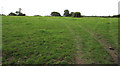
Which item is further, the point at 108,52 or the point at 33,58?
the point at 108,52

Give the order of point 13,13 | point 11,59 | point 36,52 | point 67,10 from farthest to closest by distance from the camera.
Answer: point 13,13
point 67,10
point 36,52
point 11,59

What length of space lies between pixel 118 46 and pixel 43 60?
26.2ft

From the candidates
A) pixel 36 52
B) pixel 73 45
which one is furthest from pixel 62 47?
pixel 36 52

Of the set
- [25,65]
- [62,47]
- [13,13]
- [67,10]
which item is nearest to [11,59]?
[25,65]

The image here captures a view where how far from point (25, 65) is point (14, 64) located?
0.82 m

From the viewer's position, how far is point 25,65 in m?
8.19

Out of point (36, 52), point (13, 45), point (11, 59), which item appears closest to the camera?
point (11, 59)

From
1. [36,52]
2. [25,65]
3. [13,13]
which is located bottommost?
[25,65]

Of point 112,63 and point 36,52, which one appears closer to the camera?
point 112,63

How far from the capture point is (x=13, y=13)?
298 ft

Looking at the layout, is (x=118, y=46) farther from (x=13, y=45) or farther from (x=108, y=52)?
(x=13, y=45)

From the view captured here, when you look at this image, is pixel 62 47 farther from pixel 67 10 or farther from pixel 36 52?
pixel 67 10

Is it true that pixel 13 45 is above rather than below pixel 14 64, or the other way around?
above

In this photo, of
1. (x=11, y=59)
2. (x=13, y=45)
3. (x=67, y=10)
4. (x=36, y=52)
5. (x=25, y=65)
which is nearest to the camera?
(x=25, y=65)
